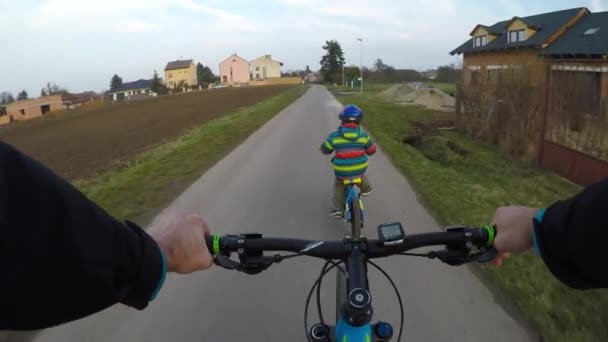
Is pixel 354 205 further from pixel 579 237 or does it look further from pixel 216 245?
pixel 579 237

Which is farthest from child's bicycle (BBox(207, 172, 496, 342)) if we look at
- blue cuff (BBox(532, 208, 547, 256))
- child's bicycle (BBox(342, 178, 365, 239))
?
child's bicycle (BBox(342, 178, 365, 239))

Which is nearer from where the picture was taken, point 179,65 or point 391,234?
point 391,234

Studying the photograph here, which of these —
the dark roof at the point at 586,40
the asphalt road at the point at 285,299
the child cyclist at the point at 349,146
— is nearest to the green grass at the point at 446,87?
the dark roof at the point at 586,40

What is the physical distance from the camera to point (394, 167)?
38.5 ft

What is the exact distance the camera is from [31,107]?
195 ft

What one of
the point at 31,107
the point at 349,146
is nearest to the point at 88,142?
the point at 349,146

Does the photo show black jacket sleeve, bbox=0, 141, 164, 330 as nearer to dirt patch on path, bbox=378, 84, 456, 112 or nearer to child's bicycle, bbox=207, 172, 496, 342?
child's bicycle, bbox=207, 172, 496, 342

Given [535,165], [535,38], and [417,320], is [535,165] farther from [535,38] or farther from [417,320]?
[535,38]

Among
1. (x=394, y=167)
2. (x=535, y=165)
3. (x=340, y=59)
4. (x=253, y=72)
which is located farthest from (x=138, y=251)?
(x=253, y=72)

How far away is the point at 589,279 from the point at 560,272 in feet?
0.28

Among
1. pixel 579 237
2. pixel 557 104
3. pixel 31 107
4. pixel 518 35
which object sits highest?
pixel 518 35

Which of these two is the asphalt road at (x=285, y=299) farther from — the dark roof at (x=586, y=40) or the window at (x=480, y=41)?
the window at (x=480, y=41)

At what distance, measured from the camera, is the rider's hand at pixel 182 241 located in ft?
5.46

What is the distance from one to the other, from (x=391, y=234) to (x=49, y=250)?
1.34 meters
